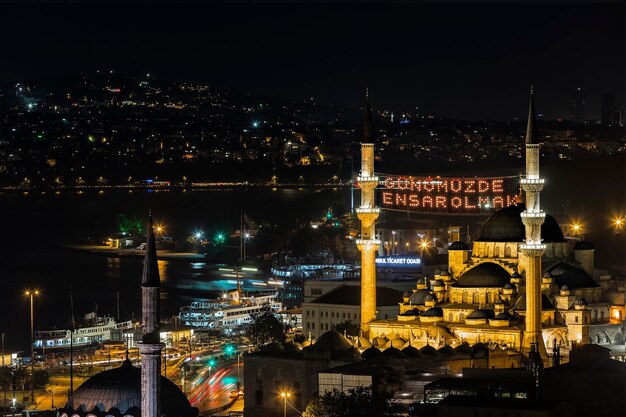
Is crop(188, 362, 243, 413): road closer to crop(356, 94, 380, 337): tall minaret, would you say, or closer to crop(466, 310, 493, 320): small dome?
crop(356, 94, 380, 337): tall minaret

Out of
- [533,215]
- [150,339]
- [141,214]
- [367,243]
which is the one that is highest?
[141,214]

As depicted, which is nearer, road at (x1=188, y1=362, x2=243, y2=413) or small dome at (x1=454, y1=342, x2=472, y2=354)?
small dome at (x1=454, y1=342, x2=472, y2=354)

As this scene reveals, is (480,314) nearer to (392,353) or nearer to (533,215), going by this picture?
(533,215)

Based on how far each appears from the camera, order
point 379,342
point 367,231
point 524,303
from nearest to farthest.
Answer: point 524,303 → point 379,342 → point 367,231

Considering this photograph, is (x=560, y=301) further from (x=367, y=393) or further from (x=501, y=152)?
(x=501, y=152)

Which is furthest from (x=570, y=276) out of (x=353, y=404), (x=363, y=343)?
(x=353, y=404)


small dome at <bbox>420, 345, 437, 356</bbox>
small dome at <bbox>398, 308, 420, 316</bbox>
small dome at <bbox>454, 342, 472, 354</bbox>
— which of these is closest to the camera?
small dome at <bbox>420, 345, 437, 356</bbox>

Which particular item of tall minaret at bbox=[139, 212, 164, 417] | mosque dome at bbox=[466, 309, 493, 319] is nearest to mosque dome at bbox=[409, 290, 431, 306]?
mosque dome at bbox=[466, 309, 493, 319]
